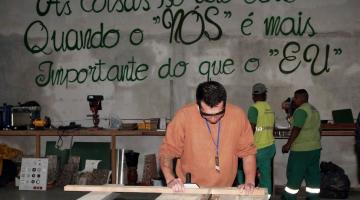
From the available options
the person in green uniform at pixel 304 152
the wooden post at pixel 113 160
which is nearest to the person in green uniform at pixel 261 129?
the person in green uniform at pixel 304 152

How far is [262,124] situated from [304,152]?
0.63 metres

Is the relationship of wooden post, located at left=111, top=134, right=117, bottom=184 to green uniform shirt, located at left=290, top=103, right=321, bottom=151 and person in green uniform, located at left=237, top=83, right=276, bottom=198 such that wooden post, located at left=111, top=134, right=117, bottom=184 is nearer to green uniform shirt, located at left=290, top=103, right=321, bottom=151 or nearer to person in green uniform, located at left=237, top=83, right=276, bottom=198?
person in green uniform, located at left=237, top=83, right=276, bottom=198

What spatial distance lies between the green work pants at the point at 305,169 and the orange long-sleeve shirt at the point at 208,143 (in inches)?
116

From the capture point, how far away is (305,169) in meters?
6.52

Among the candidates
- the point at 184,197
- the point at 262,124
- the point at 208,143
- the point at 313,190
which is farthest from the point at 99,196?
the point at 313,190

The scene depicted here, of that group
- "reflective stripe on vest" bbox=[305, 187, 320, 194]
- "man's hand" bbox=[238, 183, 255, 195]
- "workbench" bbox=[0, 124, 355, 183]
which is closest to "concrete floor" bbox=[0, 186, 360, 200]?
"workbench" bbox=[0, 124, 355, 183]

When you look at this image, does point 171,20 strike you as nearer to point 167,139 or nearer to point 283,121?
point 283,121

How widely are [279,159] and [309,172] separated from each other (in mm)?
2249

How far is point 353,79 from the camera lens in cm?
856

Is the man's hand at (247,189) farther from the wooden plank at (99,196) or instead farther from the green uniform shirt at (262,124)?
the green uniform shirt at (262,124)

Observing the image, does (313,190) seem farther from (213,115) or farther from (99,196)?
(99,196)

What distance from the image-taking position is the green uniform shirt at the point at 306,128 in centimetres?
646

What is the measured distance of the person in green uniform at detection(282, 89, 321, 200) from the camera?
645cm

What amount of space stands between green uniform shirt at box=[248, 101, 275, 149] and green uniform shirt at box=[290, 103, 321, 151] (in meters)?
0.34
